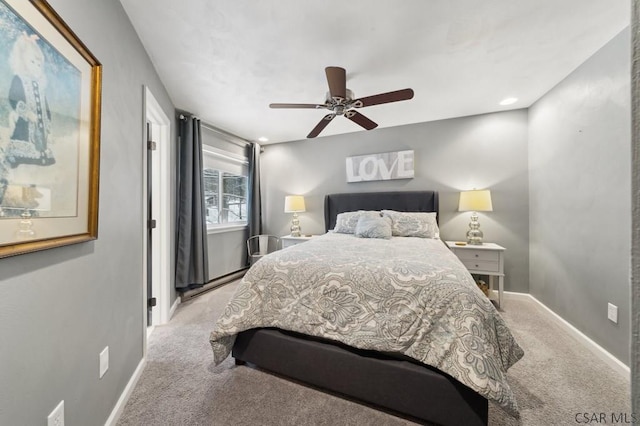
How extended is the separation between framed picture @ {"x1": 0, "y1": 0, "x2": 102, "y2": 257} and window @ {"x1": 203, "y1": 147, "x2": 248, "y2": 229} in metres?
2.47

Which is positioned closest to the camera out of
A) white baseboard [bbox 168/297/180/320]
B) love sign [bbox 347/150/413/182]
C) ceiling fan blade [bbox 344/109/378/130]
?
ceiling fan blade [bbox 344/109/378/130]

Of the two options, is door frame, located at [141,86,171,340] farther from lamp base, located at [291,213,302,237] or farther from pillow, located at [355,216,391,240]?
pillow, located at [355,216,391,240]

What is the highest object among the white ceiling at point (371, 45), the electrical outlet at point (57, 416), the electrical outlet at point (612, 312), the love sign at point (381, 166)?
the white ceiling at point (371, 45)

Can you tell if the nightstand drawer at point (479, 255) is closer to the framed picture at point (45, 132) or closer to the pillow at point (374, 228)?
the pillow at point (374, 228)

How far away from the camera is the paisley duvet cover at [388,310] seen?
1280 mm

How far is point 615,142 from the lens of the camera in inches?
73.3

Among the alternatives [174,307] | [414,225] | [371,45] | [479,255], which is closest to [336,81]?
[371,45]

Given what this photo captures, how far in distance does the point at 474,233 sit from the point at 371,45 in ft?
8.17

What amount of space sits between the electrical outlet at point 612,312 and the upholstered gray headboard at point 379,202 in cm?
178

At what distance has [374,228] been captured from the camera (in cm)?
294

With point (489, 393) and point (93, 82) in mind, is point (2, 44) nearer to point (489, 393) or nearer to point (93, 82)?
point (93, 82)

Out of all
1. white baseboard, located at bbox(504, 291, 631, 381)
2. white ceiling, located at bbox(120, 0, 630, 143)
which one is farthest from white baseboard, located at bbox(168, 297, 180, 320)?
white baseboard, located at bbox(504, 291, 631, 381)

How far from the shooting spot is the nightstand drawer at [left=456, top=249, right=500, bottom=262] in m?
2.83

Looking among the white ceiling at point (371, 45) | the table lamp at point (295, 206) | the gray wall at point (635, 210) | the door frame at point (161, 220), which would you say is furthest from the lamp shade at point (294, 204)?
the gray wall at point (635, 210)
